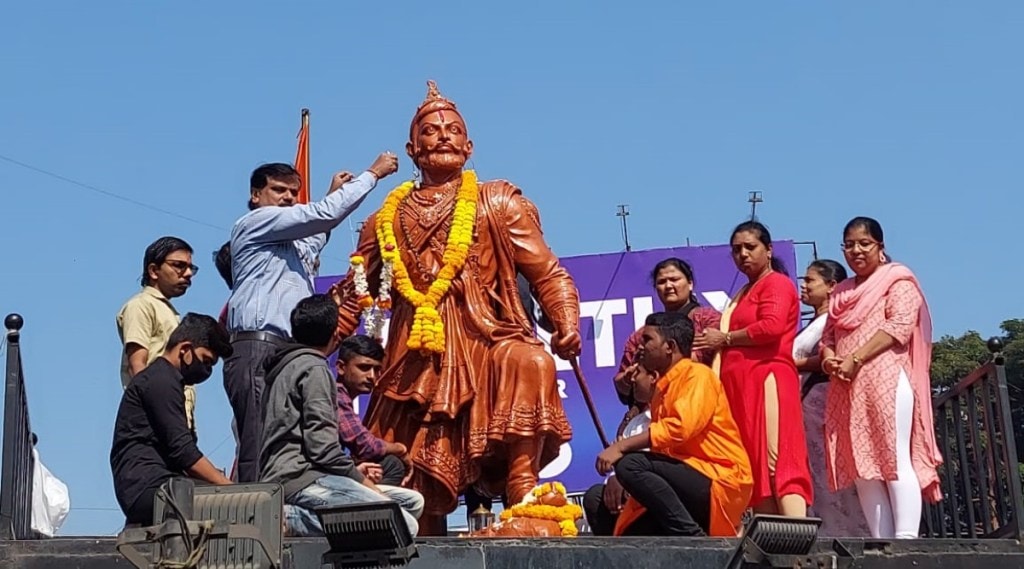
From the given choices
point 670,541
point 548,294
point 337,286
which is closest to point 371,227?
point 337,286

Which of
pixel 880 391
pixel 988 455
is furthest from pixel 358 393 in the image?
pixel 988 455

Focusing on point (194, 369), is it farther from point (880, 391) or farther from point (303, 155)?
point (303, 155)

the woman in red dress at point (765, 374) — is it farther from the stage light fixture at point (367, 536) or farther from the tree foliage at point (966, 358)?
the tree foliage at point (966, 358)

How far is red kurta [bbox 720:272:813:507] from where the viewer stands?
24.3 ft

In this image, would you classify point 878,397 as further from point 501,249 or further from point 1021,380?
point 1021,380

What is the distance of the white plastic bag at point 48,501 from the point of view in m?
7.98

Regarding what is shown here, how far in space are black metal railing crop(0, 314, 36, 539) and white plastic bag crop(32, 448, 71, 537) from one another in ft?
3.45

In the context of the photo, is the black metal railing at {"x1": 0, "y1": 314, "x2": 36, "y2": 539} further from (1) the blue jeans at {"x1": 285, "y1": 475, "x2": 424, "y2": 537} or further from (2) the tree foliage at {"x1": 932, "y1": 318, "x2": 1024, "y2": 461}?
(2) the tree foliage at {"x1": 932, "y1": 318, "x2": 1024, "y2": 461}

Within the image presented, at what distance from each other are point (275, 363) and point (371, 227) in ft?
7.66

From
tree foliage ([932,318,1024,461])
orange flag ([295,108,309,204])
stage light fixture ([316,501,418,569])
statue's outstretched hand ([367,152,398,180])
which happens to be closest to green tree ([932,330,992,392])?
tree foliage ([932,318,1024,461])

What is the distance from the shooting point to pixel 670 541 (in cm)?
638

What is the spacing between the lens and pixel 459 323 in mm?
8156

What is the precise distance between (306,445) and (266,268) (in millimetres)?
1799

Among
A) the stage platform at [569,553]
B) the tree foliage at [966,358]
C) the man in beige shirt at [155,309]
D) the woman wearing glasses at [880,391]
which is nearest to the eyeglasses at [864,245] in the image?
the woman wearing glasses at [880,391]
